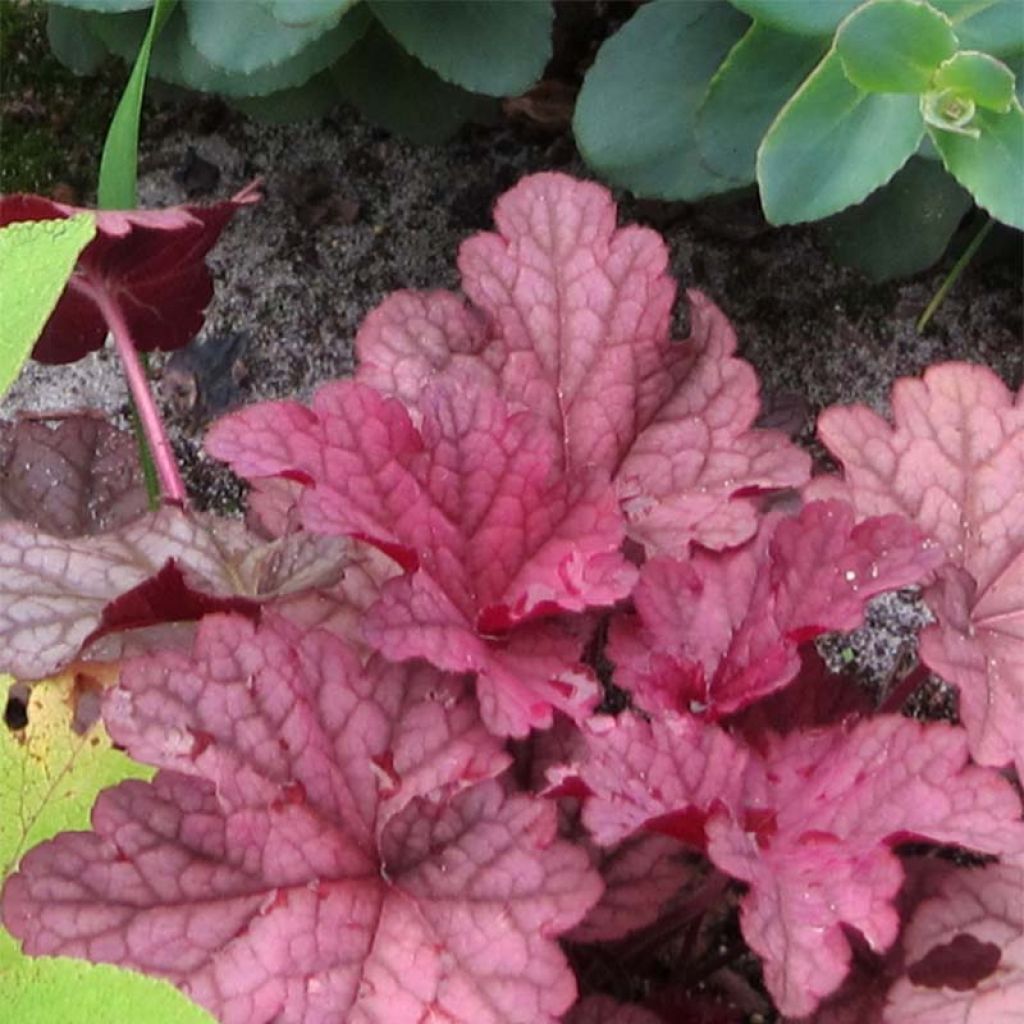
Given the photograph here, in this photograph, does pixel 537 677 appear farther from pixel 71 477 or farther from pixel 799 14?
pixel 799 14

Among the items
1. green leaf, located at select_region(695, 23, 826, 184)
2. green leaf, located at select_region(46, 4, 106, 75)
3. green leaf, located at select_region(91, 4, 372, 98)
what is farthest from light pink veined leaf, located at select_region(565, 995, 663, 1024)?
green leaf, located at select_region(46, 4, 106, 75)

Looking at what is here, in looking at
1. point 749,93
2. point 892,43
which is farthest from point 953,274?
point 892,43

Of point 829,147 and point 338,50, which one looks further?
point 338,50

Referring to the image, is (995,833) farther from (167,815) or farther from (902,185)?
(902,185)

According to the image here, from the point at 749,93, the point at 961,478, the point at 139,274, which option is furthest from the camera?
the point at 749,93

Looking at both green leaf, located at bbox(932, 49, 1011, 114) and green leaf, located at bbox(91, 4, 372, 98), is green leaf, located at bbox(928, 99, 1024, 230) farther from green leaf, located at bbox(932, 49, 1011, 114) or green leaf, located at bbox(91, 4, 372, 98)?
green leaf, located at bbox(91, 4, 372, 98)

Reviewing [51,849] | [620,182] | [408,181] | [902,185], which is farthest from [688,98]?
[51,849]

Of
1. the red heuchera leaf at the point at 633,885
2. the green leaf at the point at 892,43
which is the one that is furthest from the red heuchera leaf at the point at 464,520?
the green leaf at the point at 892,43
